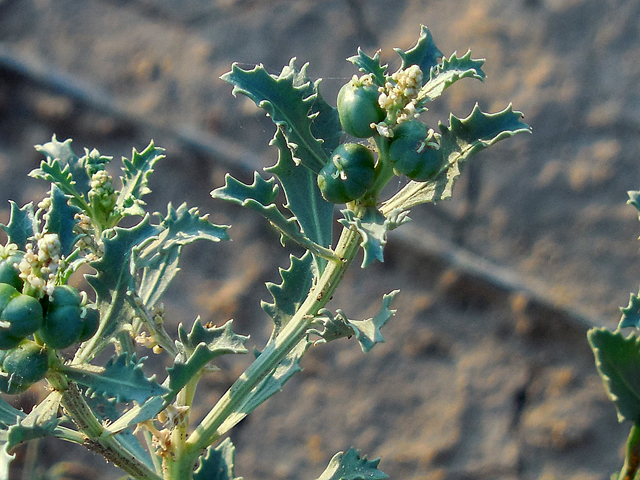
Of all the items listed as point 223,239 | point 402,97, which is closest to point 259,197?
point 223,239

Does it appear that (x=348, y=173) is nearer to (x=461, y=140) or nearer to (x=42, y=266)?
(x=461, y=140)

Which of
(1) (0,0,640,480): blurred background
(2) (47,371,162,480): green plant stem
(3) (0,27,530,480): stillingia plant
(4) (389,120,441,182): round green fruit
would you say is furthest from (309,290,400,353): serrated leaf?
(1) (0,0,640,480): blurred background

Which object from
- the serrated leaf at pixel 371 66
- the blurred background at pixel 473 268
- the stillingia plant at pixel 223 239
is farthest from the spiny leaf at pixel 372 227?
the blurred background at pixel 473 268

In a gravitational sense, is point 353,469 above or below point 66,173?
below

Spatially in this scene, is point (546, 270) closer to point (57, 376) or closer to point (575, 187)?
point (575, 187)

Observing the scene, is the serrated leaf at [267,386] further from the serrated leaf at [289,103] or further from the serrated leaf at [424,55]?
the serrated leaf at [424,55]

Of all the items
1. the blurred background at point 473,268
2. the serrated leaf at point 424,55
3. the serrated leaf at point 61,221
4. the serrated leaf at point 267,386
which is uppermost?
the blurred background at point 473,268
